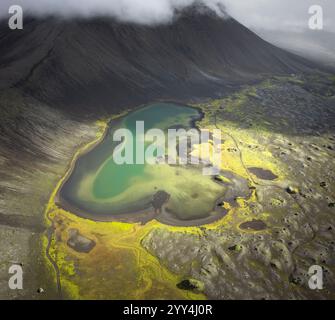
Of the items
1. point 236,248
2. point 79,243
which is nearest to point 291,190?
point 236,248

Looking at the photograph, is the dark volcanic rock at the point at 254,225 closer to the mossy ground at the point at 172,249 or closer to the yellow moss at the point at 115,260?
the mossy ground at the point at 172,249

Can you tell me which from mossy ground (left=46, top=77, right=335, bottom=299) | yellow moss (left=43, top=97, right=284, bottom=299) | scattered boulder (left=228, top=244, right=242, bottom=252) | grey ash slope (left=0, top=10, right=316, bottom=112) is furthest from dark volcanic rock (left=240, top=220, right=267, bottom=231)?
grey ash slope (left=0, top=10, right=316, bottom=112)

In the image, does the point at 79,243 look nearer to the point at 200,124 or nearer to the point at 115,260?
the point at 115,260

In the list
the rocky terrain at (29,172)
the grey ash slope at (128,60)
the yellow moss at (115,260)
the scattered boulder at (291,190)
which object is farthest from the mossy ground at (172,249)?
the grey ash slope at (128,60)

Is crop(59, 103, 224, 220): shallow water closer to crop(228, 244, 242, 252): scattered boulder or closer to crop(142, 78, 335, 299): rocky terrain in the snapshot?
A: crop(142, 78, 335, 299): rocky terrain

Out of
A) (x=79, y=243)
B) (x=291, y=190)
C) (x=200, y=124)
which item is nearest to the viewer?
(x=79, y=243)

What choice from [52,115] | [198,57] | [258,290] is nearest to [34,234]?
[258,290]

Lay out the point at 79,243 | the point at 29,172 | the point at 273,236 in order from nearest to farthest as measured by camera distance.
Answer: the point at 79,243 < the point at 273,236 < the point at 29,172
